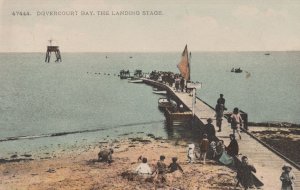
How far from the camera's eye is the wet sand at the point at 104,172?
16.2m

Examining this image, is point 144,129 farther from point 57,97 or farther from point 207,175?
point 57,97

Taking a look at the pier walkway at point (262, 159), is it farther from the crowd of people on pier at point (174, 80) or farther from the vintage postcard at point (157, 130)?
the crowd of people on pier at point (174, 80)

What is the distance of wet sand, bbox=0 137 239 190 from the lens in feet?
53.0

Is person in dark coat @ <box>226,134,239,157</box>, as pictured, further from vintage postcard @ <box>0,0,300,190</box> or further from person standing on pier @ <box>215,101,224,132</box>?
person standing on pier @ <box>215,101,224,132</box>

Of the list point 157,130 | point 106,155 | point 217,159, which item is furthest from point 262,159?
point 157,130

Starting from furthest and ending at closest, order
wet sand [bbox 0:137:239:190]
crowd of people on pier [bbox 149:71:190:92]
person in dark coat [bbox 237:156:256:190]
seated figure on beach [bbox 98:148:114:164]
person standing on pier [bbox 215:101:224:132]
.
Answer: crowd of people on pier [bbox 149:71:190:92], person standing on pier [bbox 215:101:224:132], seated figure on beach [bbox 98:148:114:164], wet sand [bbox 0:137:239:190], person in dark coat [bbox 237:156:256:190]

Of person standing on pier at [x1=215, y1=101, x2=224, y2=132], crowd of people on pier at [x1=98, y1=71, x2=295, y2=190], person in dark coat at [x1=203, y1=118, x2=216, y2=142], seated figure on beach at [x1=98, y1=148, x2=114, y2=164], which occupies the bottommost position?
seated figure on beach at [x1=98, y1=148, x2=114, y2=164]

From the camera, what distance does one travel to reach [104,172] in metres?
18.7

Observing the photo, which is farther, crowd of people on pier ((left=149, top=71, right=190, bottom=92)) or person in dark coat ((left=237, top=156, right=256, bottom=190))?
crowd of people on pier ((left=149, top=71, right=190, bottom=92))

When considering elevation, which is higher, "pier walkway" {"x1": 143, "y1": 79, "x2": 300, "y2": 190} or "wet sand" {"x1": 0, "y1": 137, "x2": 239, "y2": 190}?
"pier walkway" {"x1": 143, "y1": 79, "x2": 300, "y2": 190}

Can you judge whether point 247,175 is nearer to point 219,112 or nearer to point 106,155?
point 219,112

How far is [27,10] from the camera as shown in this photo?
2138 cm

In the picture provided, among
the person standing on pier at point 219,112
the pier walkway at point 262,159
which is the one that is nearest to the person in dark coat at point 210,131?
the pier walkway at point 262,159

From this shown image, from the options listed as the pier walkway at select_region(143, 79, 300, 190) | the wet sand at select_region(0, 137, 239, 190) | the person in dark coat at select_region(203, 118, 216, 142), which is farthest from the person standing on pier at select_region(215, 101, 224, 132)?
the person in dark coat at select_region(203, 118, 216, 142)
